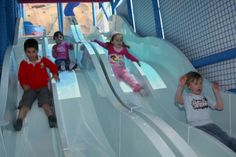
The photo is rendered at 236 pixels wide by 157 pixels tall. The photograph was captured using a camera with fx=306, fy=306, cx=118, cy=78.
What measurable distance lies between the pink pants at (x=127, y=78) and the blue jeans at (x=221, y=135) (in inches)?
61.2

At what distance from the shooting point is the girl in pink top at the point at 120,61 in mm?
4766

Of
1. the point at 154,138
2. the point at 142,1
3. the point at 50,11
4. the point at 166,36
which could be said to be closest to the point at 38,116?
the point at 154,138

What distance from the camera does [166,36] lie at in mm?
6074

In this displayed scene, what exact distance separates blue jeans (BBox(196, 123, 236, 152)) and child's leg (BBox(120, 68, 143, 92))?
5.09 feet

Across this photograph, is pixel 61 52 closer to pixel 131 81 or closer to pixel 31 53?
pixel 31 53

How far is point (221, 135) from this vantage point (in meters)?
3.19

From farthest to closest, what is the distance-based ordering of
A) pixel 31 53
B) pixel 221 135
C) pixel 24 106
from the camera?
pixel 31 53 < pixel 24 106 < pixel 221 135

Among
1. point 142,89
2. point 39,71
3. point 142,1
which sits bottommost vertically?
point 142,89

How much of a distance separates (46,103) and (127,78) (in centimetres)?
146

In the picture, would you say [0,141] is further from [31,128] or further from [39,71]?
[39,71]

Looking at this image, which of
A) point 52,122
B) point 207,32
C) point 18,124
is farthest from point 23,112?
point 207,32

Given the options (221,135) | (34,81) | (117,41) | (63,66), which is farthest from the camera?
(63,66)

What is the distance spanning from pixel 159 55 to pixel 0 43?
2836 millimetres

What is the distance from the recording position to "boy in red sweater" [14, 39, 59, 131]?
3.96 metres
